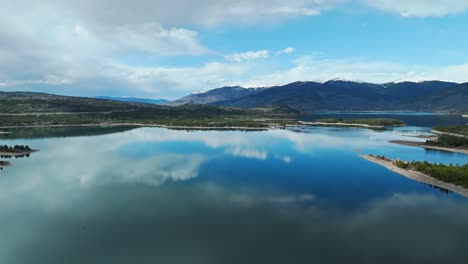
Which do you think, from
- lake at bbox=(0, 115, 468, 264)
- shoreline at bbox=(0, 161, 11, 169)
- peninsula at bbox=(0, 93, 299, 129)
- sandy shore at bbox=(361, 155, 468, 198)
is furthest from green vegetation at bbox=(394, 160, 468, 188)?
peninsula at bbox=(0, 93, 299, 129)

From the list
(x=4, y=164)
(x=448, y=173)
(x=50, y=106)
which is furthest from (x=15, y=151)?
(x=50, y=106)

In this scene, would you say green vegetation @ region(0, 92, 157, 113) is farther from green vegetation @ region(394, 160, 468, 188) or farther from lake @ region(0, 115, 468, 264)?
green vegetation @ region(394, 160, 468, 188)

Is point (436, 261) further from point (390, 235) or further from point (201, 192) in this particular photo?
point (201, 192)

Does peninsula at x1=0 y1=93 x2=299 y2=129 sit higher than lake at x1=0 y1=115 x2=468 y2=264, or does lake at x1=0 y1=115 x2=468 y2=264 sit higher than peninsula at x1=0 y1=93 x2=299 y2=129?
peninsula at x1=0 y1=93 x2=299 y2=129

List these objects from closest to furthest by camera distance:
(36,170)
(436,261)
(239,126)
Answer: (436,261) → (36,170) → (239,126)

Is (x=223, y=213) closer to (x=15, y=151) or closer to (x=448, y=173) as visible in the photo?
(x=448, y=173)

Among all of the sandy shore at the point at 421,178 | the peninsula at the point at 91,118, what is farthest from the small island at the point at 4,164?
the peninsula at the point at 91,118

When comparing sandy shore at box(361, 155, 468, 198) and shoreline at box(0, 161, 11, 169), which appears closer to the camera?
sandy shore at box(361, 155, 468, 198)

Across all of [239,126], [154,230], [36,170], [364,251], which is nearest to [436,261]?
[364,251]
